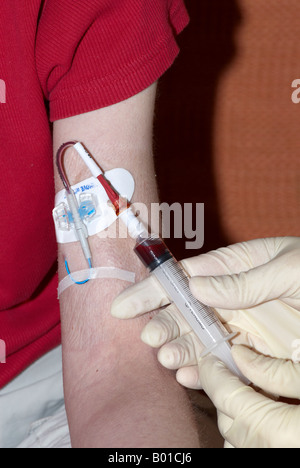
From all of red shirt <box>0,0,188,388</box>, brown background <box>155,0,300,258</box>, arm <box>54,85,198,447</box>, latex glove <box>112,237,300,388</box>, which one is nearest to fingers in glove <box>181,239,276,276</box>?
latex glove <box>112,237,300,388</box>

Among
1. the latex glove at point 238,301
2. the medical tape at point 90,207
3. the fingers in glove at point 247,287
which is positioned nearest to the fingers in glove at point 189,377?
the latex glove at point 238,301

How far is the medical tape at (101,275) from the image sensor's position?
95 cm

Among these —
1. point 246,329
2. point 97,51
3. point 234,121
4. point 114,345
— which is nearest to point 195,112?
point 234,121

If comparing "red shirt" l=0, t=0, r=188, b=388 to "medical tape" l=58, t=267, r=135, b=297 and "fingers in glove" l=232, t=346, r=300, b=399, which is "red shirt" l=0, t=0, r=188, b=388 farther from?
"fingers in glove" l=232, t=346, r=300, b=399

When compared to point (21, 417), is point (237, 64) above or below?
above

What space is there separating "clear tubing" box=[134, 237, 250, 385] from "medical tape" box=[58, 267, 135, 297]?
0.05 meters

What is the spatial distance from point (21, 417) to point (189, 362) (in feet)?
1.55

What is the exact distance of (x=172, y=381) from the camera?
2.96ft

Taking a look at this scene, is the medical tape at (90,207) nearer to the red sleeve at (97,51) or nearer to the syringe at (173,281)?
the syringe at (173,281)

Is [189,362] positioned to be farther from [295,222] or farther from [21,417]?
[295,222]

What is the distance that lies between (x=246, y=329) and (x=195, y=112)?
89 cm

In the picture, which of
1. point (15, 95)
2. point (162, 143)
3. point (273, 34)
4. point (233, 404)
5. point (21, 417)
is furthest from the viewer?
point (162, 143)

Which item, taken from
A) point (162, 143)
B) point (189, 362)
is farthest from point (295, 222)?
point (189, 362)

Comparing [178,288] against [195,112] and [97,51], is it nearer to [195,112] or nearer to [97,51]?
[97,51]
